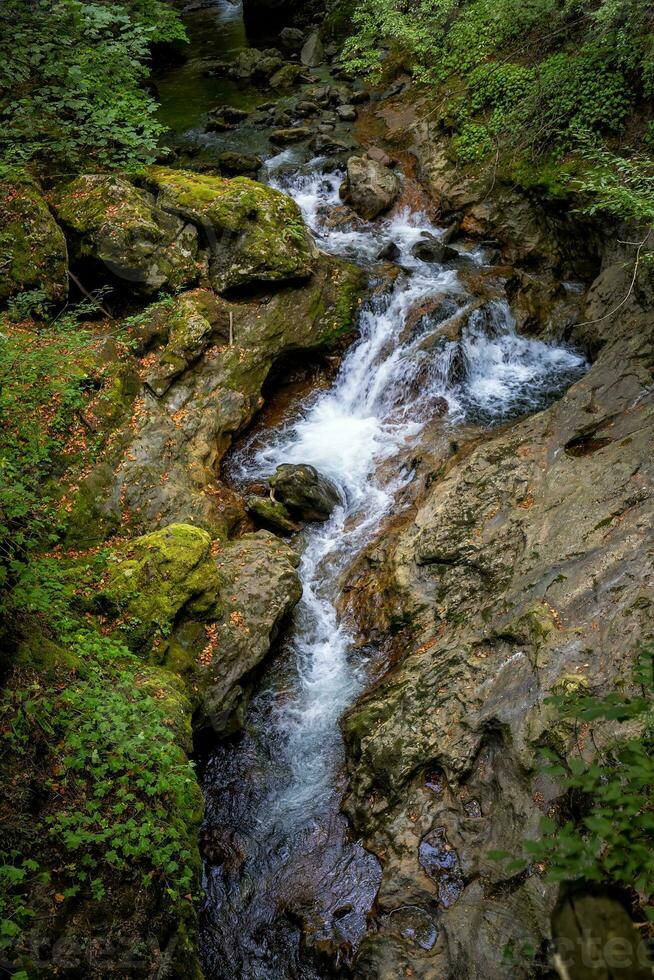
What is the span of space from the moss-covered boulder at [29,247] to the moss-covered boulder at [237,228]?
91.1 inches

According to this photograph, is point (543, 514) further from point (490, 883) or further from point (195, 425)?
point (195, 425)

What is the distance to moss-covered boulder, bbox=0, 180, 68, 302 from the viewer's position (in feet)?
29.5

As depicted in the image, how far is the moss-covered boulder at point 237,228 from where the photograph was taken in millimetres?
10945

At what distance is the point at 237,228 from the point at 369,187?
15.8ft

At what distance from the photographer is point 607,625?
17.1ft

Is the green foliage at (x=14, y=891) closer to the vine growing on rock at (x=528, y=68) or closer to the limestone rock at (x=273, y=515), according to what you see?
the limestone rock at (x=273, y=515)

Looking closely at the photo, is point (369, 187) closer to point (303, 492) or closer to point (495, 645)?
point (303, 492)

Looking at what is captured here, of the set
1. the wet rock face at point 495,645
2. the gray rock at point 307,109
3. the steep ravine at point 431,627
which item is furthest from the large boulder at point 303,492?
the gray rock at point 307,109

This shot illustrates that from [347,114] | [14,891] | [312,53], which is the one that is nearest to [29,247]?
[14,891]

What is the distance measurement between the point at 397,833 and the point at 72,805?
10.2 ft

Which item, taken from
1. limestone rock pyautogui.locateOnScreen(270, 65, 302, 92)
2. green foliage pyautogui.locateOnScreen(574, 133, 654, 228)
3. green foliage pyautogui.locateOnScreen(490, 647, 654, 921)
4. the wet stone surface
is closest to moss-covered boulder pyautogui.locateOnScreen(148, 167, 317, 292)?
green foliage pyautogui.locateOnScreen(574, 133, 654, 228)

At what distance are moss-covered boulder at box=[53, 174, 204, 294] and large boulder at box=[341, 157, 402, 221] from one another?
17.1 ft

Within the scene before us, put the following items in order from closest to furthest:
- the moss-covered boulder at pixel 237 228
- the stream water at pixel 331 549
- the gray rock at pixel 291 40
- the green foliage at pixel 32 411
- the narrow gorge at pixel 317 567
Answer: the narrow gorge at pixel 317 567 → the green foliage at pixel 32 411 → the stream water at pixel 331 549 → the moss-covered boulder at pixel 237 228 → the gray rock at pixel 291 40

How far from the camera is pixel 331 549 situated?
912 cm
